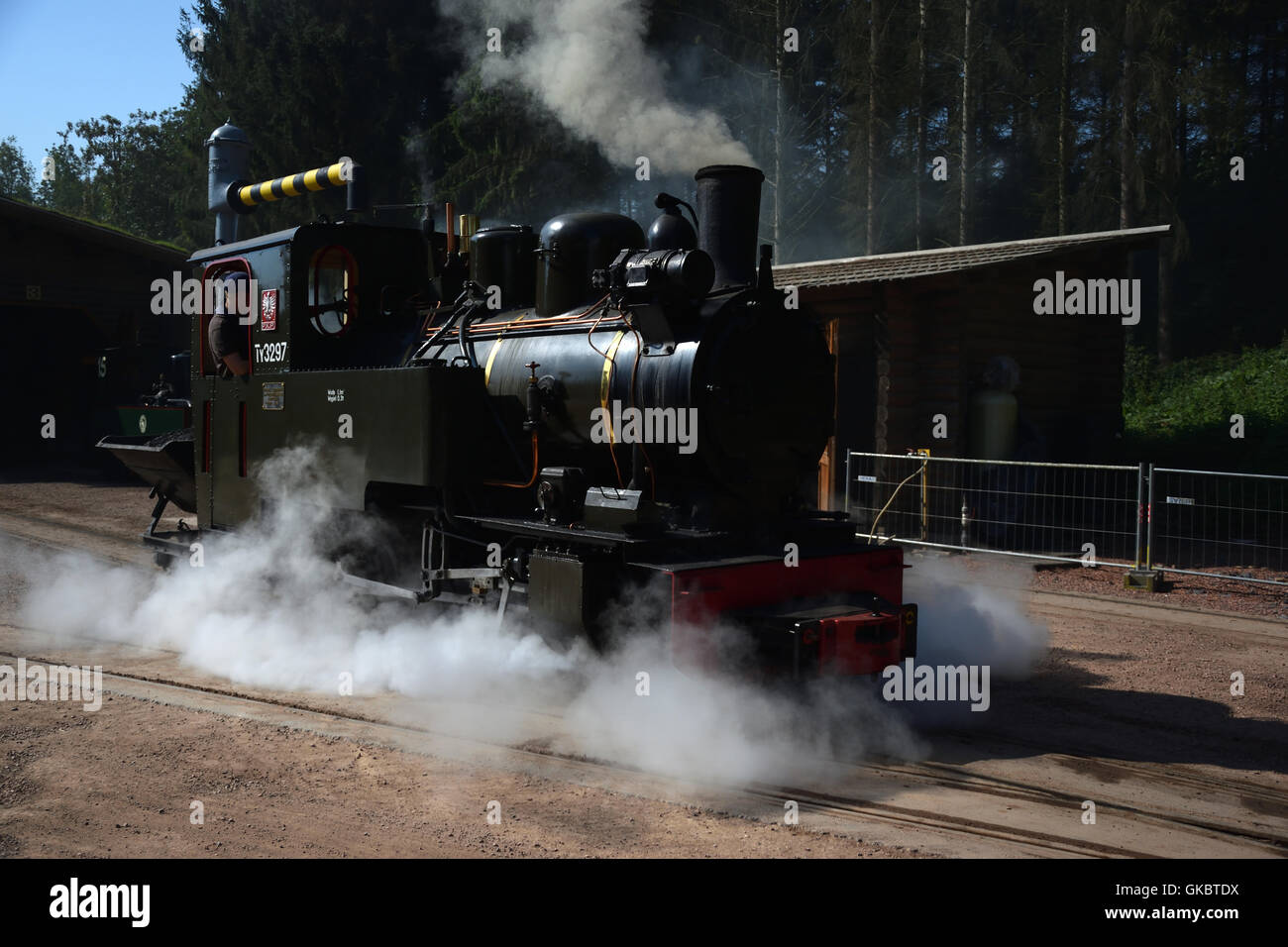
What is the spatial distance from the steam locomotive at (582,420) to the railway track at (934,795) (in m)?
0.64

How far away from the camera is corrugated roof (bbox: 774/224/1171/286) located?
1249 cm

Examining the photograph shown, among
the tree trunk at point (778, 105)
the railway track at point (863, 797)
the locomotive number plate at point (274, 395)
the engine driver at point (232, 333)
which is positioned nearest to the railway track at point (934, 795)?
the railway track at point (863, 797)

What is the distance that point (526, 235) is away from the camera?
23.4 ft

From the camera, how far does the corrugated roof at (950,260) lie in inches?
492

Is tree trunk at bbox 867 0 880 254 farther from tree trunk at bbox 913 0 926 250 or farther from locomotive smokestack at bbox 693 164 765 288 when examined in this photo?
locomotive smokestack at bbox 693 164 765 288

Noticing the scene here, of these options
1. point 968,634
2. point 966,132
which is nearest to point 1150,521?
point 968,634

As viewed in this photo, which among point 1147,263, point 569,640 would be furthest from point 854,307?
point 1147,263

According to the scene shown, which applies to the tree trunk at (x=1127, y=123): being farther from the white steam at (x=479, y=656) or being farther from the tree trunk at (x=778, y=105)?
the white steam at (x=479, y=656)

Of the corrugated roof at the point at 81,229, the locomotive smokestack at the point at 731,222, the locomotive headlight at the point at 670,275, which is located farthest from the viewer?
the corrugated roof at the point at 81,229

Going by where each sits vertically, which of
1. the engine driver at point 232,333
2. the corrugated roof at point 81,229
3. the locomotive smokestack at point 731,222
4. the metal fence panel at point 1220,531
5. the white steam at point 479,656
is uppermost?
the corrugated roof at point 81,229

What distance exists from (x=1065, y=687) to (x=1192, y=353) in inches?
957

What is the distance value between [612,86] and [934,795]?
50.8ft

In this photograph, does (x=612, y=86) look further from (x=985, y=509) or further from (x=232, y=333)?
(x=232, y=333)

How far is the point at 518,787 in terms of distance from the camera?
4742mm
